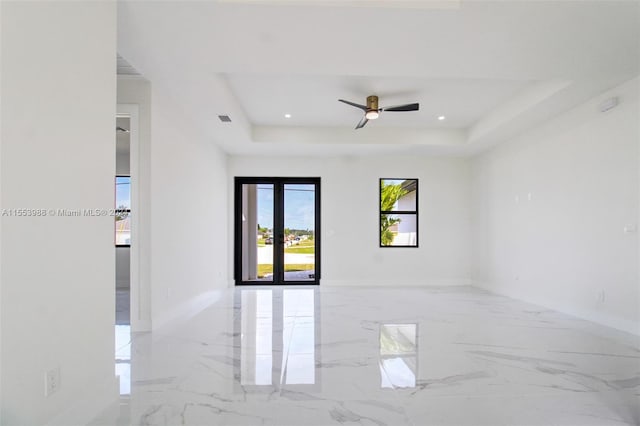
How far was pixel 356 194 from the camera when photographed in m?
7.08

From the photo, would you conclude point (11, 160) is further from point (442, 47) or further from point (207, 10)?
point (442, 47)

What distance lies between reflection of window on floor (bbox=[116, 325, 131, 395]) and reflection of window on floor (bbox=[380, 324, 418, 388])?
1.79 m

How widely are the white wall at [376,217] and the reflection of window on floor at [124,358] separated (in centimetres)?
325

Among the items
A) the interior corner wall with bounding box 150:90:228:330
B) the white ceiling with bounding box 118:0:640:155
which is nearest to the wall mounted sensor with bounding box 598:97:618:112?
the white ceiling with bounding box 118:0:640:155

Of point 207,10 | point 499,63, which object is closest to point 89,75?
point 207,10

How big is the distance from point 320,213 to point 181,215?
3.08m

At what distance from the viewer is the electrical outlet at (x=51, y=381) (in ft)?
5.75

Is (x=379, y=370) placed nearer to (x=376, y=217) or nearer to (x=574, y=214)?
(x=574, y=214)

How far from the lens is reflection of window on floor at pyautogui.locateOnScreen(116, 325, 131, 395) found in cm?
247

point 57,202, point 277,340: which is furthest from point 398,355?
point 57,202

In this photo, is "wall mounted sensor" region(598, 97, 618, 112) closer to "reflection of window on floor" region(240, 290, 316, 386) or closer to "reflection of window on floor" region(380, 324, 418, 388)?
"reflection of window on floor" region(380, 324, 418, 388)

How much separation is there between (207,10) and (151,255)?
2468 millimetres

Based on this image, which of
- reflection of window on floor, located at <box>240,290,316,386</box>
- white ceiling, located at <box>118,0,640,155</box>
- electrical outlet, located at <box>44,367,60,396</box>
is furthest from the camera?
reflection of window on floor, located at <box>240,290,316,386</box>

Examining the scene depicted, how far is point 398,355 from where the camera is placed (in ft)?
9.99
